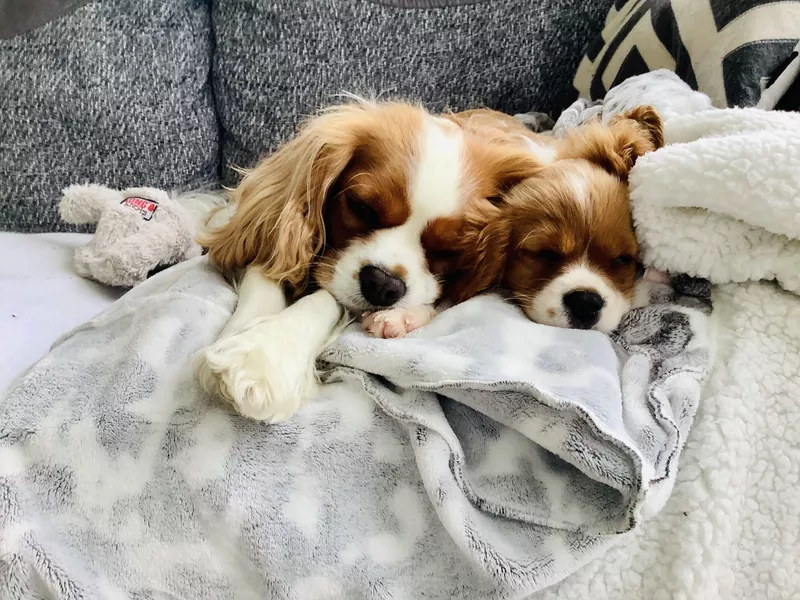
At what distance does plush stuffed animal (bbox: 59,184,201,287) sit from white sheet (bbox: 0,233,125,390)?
0.05 meters

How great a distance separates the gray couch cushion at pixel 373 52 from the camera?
5.79 feet

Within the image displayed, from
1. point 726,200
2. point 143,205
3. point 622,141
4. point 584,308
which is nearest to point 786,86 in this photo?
point 622,141

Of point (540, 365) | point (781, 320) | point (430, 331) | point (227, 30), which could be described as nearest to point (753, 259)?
point (781, 320)

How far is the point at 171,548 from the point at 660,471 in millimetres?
617

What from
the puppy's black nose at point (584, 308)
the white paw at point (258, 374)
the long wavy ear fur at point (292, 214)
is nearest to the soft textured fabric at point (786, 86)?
the puppy's black nose at point (584, 308)

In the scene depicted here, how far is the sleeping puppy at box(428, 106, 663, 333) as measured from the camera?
1.16 metres

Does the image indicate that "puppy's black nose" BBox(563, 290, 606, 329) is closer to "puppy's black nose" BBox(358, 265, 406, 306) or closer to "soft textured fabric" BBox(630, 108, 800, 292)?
"soft textured fabric" BBox(630, 108, 800, 292)

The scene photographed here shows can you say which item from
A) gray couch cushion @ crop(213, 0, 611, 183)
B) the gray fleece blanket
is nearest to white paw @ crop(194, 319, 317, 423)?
the gray fleece blanket

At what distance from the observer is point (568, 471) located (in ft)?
2.85

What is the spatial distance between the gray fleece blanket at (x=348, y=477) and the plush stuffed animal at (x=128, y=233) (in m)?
0.50

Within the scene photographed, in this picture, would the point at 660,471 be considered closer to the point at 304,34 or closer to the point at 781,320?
the point at 781,320

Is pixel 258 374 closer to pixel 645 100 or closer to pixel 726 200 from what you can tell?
pixel 726 200

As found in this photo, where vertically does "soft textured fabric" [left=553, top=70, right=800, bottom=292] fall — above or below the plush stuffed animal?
above

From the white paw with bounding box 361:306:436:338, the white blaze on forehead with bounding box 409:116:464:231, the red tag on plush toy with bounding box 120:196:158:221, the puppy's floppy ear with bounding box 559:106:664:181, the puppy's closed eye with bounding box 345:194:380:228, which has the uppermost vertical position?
the puppy's floppy ear with bounding box 559:106:664:181
